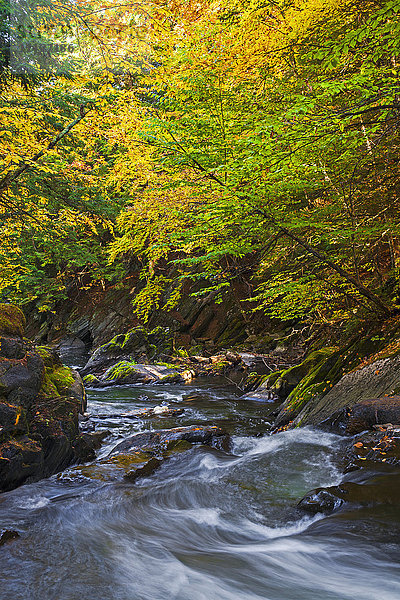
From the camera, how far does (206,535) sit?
344 centimetres

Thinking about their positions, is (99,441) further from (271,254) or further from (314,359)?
(314,359)

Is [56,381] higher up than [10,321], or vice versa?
[10,321]

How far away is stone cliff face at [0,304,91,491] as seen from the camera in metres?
4.29

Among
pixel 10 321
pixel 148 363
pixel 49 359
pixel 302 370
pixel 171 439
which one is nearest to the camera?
pixel 171 439

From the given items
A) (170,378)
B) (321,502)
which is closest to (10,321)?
(321,502)

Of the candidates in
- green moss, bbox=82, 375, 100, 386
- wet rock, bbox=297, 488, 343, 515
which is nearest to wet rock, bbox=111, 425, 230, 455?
wet rock, bbox=297, 488, 343, 515

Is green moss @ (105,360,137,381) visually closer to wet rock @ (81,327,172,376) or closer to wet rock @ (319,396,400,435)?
wet rock @ (81,327,172,376)

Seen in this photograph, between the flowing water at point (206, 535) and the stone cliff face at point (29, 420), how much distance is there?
0.76 ft

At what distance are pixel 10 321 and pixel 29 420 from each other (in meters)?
2.09

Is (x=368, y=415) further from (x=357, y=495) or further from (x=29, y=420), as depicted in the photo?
(x=29, y=420)

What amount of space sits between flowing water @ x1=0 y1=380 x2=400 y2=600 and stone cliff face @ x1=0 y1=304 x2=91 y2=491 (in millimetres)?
231

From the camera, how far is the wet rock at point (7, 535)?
122 inches

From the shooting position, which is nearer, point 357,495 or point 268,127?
point 357,495

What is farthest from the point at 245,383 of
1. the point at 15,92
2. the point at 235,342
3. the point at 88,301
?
the point at 88,301
